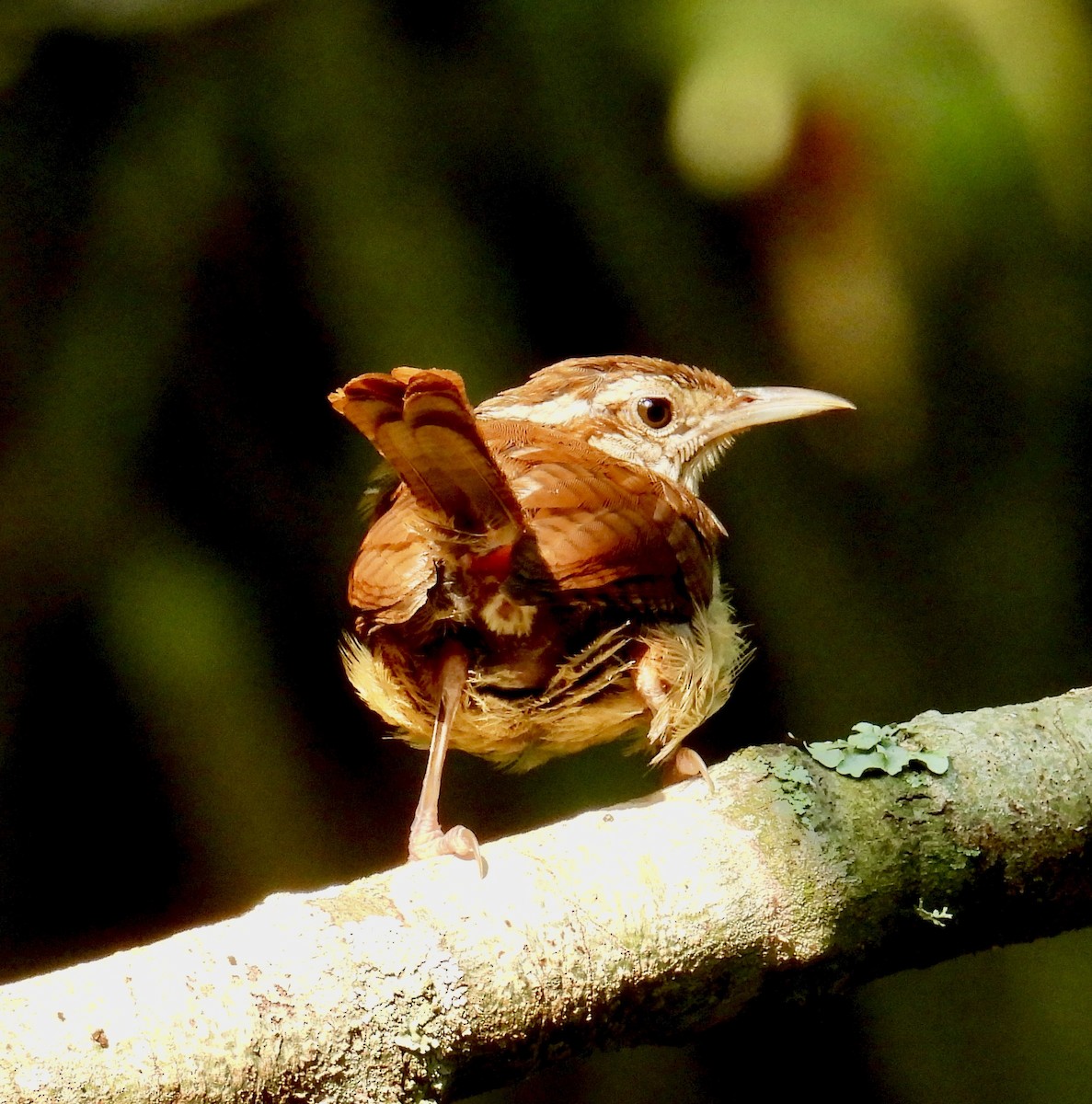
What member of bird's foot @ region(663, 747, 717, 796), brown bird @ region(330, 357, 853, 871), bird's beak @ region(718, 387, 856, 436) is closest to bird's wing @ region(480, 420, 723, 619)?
brown bird @ region(330, 357, 853, 871)

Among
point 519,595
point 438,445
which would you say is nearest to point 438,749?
point 519,595

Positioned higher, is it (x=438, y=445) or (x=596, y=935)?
(x=438, y=445)

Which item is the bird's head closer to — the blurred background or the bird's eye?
the bird's eye

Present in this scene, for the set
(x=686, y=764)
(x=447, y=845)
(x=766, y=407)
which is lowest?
(x=686, y=764)

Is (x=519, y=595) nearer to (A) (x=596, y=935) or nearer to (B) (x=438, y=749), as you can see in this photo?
(B) (x=438, y=749)

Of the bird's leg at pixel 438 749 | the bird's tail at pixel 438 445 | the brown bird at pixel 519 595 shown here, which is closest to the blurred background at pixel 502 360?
the brown bird at pixel 519 595

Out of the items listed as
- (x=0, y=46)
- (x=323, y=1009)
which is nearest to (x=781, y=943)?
(x=323, y=1009)

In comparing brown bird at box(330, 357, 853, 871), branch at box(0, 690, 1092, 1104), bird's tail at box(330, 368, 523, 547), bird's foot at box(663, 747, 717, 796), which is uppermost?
bird's tail at box(330, 368, 523, 547)
